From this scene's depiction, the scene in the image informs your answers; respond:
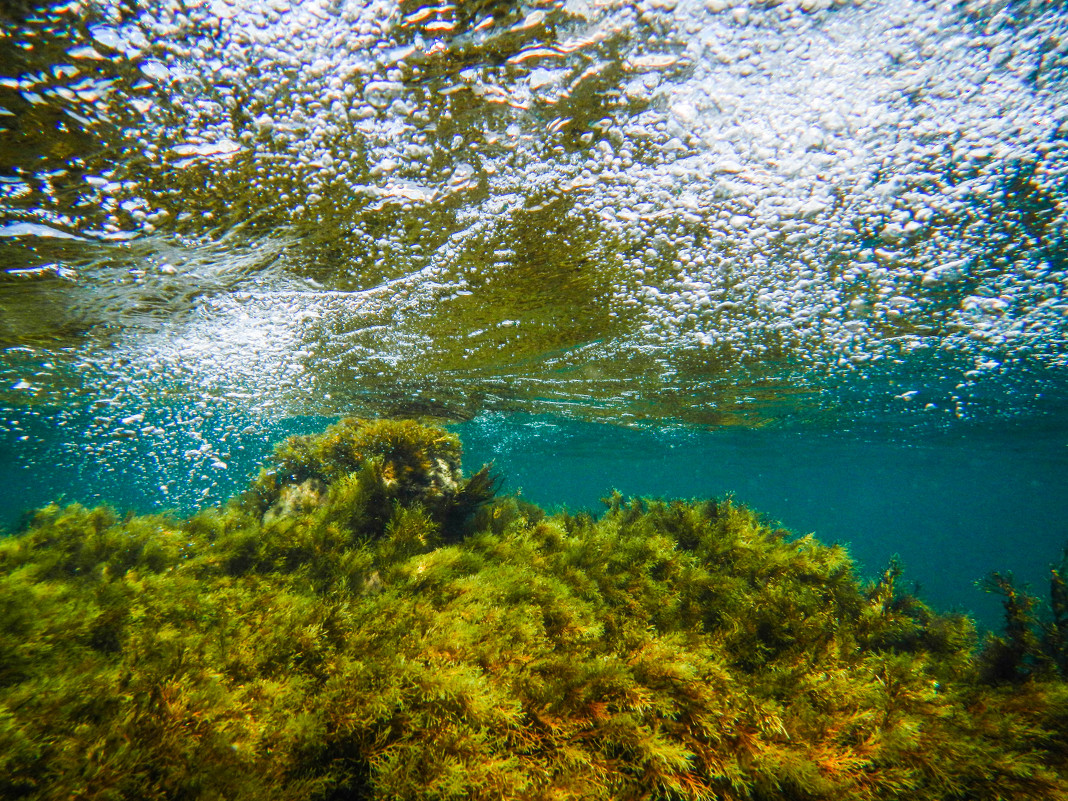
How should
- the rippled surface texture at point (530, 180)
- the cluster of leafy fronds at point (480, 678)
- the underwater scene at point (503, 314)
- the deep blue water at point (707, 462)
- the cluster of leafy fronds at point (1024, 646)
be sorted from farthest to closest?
the deep blue water at point (707, 462)
the cluster of leafy fronds at point (1024, 646)
the rippled surface texture at point (530, 180)
the underwater scene at point (503, 314)
the cluster of leafy fronds at point (480, 678)

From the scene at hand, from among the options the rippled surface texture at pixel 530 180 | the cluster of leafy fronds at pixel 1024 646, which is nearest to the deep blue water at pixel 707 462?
the cluster of leafy fronds at pixel 1024 646

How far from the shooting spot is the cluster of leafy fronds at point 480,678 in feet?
8.95

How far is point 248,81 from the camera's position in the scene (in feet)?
14.6

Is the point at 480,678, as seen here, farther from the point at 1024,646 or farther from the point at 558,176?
the point at 1024,646

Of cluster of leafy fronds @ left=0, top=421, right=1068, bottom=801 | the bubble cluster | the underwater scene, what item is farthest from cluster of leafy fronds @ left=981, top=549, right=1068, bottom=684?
the bubble cluster

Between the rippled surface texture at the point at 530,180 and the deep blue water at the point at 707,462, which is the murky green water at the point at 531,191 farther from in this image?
the deep blue water at the point at 707,462

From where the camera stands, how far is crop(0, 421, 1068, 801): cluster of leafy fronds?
Answer: 2.73m

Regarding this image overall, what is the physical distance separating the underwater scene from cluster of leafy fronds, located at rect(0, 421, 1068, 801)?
3 centimetres

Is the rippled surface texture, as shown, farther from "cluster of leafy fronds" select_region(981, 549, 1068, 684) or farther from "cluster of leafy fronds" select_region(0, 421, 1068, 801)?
"cluster of leafy fronds" select_region(981, 549, 1068, 684)

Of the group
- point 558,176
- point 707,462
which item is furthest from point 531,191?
point 707,462

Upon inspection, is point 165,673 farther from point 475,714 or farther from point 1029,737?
point 1029,737

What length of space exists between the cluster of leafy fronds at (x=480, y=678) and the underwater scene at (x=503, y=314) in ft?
0.11

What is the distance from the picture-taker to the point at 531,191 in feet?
20.3

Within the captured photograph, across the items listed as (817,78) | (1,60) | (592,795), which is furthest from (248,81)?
(592,795)
